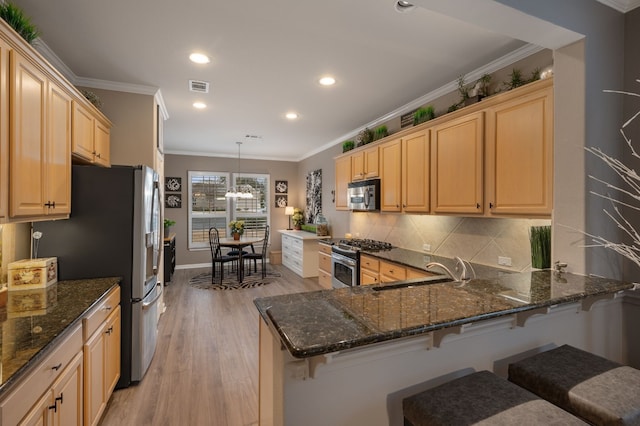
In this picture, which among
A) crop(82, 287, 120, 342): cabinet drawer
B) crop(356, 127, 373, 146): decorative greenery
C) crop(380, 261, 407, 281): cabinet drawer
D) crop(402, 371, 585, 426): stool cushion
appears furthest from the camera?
crop(356, 127, 373, 146): decorative greenery

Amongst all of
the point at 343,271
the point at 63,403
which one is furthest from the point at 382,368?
the point at 343,271

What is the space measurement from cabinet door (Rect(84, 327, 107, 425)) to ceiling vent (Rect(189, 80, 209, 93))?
2461 mm

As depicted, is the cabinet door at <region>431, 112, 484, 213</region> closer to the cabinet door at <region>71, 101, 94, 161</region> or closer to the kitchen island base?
the kitchen island base

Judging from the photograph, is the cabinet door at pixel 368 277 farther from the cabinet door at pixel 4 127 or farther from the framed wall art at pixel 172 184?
the framed wall art at pixel 172 184

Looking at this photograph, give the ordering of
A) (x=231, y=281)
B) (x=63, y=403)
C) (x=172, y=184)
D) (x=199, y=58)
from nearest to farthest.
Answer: (x=63, y=403) < (x=199, y=58) < (x=231, y=281) < (x=172, y=184)

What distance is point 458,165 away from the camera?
279 cm

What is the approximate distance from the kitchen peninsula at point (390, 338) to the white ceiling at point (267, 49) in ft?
6.09

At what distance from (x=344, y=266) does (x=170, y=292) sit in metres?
3.16

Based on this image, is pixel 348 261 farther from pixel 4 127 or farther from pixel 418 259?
pixel 4 127

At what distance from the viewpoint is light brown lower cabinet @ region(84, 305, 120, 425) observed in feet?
5.81

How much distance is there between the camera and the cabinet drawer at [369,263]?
3.57 metres

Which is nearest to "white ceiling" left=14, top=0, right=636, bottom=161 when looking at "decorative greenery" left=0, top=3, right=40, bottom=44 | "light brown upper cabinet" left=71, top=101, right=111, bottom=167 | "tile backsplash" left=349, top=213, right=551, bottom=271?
"decorative greenery" left=0, top=3, right=40, bottom=44

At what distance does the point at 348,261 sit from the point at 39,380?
10.7ft

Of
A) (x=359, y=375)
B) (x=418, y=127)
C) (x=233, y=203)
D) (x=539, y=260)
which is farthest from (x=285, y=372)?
(x=233, y=203)
